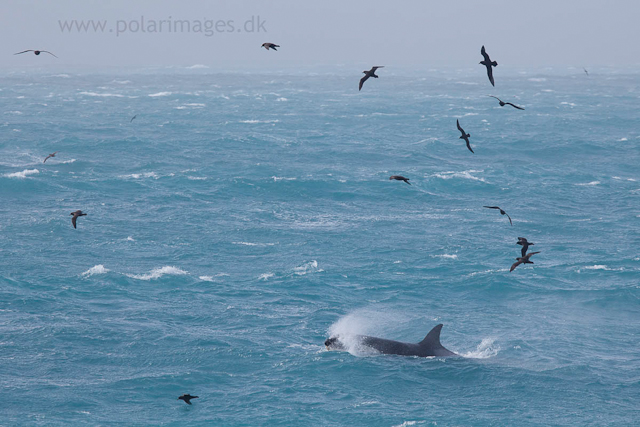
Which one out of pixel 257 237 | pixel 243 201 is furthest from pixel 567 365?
pixel 243 201

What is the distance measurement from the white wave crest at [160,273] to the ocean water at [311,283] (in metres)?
0.20

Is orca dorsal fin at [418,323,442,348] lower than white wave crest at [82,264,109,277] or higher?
lower

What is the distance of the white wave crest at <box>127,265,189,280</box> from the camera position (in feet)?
202

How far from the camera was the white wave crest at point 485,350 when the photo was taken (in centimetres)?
A: 4888

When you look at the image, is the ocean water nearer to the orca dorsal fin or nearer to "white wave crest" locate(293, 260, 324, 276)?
"white wave crest" locate(293, 260, 324, 276)

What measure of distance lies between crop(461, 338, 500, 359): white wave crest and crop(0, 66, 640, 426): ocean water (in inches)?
6.5

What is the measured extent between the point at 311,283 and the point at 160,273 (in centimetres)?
1251

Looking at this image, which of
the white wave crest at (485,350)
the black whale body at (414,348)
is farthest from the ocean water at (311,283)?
the black whale body at (414,348)

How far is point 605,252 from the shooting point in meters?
69.6

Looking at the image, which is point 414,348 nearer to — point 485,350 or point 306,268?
point 485,350

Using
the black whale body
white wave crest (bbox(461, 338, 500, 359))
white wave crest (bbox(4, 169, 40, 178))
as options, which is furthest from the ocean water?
the black whale body

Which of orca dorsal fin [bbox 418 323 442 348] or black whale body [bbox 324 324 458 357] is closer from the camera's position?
orca dorsal fin [bbox 418 323 442 348]

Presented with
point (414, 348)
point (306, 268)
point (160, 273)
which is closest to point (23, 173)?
point (160, 273)

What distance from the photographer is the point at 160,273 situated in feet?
204
